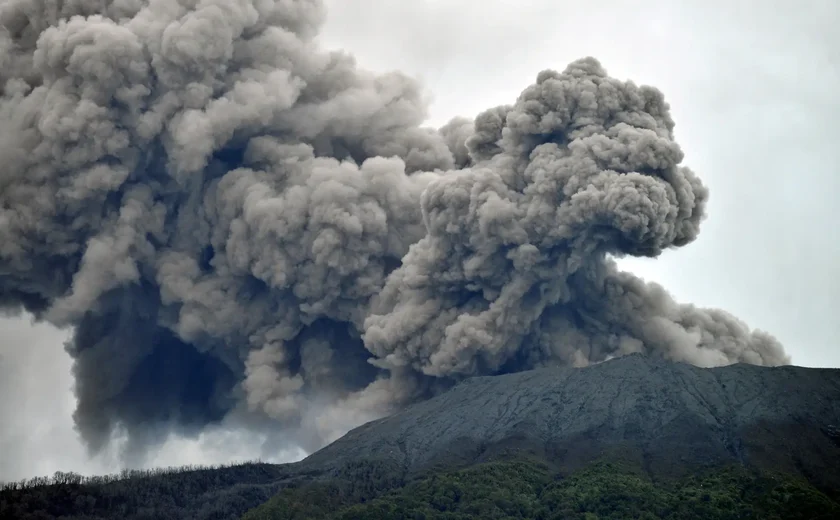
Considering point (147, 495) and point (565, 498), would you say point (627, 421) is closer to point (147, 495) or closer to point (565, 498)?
point (565, 498)

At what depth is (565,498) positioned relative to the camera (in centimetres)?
5553

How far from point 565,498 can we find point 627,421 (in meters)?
7.36

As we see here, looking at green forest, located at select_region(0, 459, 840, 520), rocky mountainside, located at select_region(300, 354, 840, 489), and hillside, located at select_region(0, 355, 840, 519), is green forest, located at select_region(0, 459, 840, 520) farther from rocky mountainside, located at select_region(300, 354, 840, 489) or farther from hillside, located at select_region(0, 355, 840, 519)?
rocky mountainside, located at select_region(300, 354, 840, 489)

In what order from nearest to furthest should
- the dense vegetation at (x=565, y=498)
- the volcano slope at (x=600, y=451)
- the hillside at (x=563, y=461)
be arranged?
1. the dense vegetation at (x=565, y=498)
2. the volcano slope at (x=600, y=451)
3. the hillside at (x=563, y=461)

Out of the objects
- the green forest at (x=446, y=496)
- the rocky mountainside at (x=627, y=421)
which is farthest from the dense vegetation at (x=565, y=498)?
the rocky mountainside at (x=627, y=421)

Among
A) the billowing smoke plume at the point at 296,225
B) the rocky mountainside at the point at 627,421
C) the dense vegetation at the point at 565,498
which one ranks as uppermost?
the billowing smoke plume at the point at 296,225

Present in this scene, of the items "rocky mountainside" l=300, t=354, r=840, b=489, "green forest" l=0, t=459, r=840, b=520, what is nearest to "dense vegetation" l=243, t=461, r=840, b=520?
"green forest" l=0, t=459, r=840, b=520

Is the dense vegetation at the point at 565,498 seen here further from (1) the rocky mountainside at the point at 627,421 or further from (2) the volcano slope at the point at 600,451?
(1) the rocky mountainside at the point at 627,421

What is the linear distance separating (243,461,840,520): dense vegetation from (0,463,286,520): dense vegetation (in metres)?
2.06

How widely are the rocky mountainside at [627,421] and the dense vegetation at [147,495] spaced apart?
425 cm

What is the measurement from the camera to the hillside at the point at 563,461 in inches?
2164

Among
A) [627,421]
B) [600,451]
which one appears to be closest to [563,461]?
[600,451]

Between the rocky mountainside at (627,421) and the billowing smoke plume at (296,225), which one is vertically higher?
the billowing smoke plume at (296,225)

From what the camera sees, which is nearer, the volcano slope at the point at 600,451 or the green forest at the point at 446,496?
the green forest at the point at 446,496
